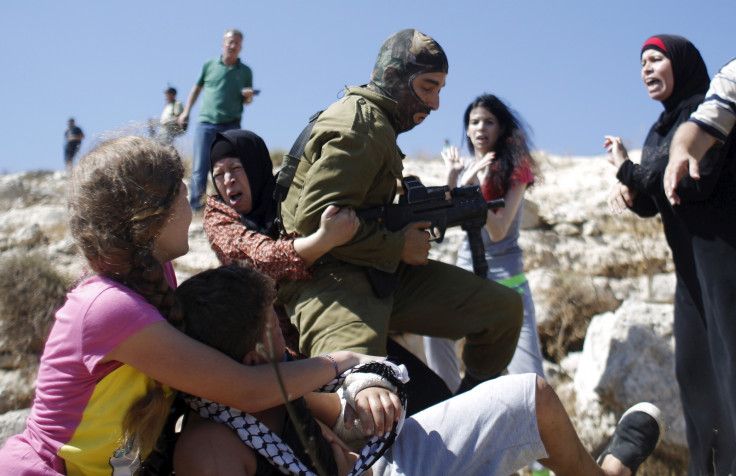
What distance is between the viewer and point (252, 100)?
8070 millimetres

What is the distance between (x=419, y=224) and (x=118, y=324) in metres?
1.67

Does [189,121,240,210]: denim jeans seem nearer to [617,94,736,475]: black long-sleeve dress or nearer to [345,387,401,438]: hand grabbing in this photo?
[617,94,736,475]: black long-sleeve dress

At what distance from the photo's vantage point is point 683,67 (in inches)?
156

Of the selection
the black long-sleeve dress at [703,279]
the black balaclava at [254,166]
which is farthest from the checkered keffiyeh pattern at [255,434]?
the black long-sleeve dress at [703,279]

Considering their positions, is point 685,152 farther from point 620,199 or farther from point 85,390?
point 85,390

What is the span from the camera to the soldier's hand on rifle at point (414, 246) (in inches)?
120

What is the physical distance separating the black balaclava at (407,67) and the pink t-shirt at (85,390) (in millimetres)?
1716

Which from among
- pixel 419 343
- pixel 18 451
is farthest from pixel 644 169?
pixel 18 451

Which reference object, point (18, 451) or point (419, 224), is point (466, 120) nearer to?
point (419, 224)

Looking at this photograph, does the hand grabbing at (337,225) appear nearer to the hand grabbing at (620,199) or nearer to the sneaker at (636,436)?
the sneaker at (636,436)

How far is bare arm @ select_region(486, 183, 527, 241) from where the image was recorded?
4.41 m

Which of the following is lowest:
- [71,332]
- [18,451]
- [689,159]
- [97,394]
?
[18,451]

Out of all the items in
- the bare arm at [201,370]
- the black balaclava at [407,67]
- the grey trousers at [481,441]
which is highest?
the black balaclava at [407,67]

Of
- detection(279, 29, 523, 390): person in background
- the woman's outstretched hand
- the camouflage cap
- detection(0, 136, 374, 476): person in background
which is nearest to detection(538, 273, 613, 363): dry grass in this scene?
the woman's outstretched hand
